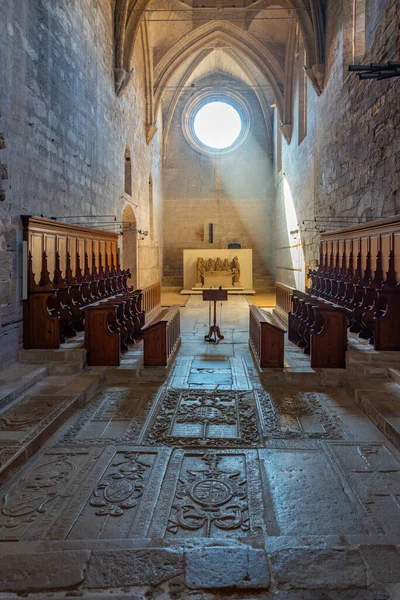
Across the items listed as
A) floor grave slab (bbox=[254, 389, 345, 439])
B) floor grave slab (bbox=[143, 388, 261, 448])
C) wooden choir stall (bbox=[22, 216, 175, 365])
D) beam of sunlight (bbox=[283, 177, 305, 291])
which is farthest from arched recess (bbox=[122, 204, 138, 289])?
floor grave slab (bbox=[254, 389, 345, 439])

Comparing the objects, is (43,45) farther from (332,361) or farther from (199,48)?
(199,48)

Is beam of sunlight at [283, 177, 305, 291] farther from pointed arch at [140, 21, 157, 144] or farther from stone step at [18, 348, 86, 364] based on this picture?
stone step at [18, 348, 86, 364]

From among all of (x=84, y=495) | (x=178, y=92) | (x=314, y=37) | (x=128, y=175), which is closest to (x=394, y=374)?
(x=84, y=495)

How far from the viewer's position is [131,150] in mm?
12906

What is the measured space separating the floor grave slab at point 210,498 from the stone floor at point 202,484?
1 centimetres

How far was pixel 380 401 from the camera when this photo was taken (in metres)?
4.16

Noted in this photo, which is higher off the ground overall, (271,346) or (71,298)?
(71,298)

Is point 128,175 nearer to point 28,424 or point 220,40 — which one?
point 220,40

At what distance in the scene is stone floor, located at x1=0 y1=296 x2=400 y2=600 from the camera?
2.04 m

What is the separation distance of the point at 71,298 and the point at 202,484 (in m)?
4.26

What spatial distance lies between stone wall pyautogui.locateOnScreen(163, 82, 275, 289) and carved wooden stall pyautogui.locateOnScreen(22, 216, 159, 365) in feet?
37.1

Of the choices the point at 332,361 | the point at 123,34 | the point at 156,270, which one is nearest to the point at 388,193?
the point at 332,361

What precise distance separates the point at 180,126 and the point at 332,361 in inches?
657

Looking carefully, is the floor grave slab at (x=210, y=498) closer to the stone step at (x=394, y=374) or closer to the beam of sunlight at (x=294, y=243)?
the stone step at (x=394, y=374)
